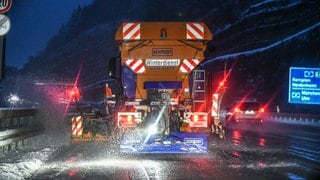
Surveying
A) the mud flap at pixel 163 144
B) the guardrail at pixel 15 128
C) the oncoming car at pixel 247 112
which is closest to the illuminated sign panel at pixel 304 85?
the oncoming car at pixel 247 112

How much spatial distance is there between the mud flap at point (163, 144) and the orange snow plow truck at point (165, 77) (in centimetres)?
35

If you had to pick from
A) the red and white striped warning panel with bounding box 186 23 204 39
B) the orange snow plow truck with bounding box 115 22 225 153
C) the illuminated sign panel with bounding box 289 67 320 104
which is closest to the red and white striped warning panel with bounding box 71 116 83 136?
the orange snow plow truck with bounding box 115 22 225 153

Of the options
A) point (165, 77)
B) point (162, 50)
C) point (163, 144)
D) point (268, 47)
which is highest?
point (268, 47)

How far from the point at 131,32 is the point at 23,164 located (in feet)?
16.8

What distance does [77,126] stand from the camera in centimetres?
1969

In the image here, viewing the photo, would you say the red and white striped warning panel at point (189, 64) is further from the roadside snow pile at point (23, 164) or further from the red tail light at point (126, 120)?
the roadside snow pile at point (23, 164)

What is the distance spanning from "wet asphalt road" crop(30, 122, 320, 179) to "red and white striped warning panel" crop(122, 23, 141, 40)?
3.53 metres

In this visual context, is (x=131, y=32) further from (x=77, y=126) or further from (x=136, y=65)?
(x=77, y=126)

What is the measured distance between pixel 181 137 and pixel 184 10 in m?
119

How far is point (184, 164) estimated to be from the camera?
45.5 feet

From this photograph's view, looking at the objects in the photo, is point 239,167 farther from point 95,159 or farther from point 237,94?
point 237,94

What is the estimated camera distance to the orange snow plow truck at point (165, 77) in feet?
50.6

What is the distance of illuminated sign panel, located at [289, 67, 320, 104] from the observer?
3725cm

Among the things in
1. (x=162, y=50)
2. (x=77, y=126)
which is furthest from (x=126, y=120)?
(x=77, y=126)
